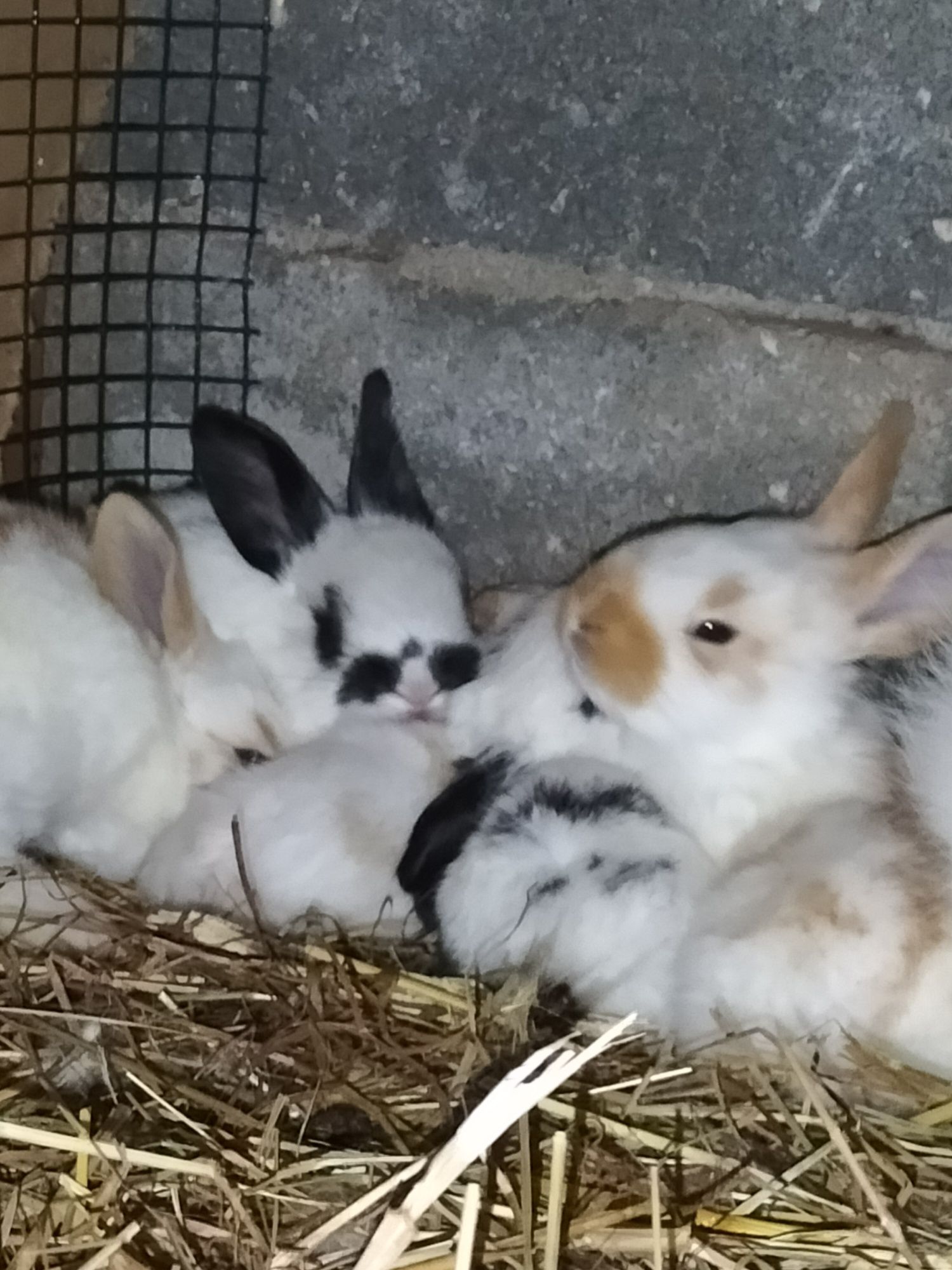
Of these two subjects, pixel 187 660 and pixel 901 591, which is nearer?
pixel 901 591

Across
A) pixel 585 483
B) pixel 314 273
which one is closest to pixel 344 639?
pixel 585 483

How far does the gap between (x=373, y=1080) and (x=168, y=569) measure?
865 mm

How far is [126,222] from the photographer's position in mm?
2143

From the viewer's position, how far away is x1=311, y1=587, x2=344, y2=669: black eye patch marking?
201 cm

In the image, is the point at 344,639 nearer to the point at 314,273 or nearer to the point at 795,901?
the point at 314,273

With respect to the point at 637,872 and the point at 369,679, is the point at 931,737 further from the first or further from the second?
the point at 369,679

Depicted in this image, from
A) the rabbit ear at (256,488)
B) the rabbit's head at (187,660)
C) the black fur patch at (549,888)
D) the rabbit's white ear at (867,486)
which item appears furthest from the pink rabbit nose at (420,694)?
the rabbit's white ear at (867,486)

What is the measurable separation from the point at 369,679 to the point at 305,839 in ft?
1.09

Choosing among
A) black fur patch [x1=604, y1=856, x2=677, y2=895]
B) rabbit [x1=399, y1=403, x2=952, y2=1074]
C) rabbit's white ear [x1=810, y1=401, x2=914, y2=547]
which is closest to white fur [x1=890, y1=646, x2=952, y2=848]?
rabbit [x1=399, y1=403, x2=952, y2=1074]

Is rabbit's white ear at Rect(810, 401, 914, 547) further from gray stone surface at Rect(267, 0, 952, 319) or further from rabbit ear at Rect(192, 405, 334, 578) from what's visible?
rabbit ear at Rect(192, 405, 334, 578)

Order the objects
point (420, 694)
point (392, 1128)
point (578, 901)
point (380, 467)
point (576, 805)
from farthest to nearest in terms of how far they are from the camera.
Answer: point (380, 467), point (420, 694), point (576, 805), point (578, 901), point (392, 1128)

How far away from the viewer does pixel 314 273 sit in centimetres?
208

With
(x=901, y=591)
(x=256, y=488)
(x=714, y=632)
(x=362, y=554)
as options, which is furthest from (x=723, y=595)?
(x=256, y=488)

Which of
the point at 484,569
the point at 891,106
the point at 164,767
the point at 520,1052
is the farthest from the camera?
the point at 484,569
